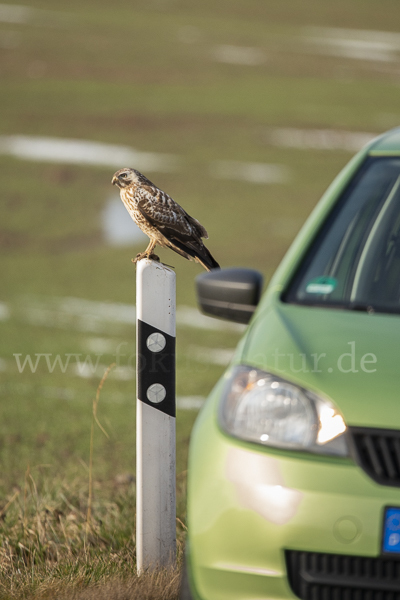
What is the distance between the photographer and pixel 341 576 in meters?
1.89

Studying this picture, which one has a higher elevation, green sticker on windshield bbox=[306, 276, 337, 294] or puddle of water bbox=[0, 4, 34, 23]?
puddle of water bbox=[0, 4, 34, 23]

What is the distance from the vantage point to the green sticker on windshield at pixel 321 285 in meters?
2.46

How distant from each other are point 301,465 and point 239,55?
16333mm

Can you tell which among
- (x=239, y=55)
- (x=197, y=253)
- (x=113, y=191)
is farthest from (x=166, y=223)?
(x=239, y=55)

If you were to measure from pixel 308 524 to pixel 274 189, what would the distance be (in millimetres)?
11123

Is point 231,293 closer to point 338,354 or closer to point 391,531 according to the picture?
point 338,354

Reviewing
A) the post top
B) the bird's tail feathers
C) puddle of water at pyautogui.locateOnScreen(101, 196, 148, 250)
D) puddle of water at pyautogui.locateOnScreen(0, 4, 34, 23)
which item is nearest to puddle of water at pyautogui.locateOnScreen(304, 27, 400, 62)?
puddle of water at pyautogui.locateOnScreen(0, 4, 34, 23)

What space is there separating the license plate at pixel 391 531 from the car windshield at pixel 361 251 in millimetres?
713

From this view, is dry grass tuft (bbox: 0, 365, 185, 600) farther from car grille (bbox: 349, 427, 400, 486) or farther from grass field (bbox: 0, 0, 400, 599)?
car grille (bbox: 349, 427, 400, 486)

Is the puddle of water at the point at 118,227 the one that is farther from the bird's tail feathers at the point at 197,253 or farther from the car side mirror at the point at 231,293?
the car side mirror at the point at 231,293

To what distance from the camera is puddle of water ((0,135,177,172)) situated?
13461 millimetres

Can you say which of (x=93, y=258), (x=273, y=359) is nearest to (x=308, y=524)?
(x=273, y=359)

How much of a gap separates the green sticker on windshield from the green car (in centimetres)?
10

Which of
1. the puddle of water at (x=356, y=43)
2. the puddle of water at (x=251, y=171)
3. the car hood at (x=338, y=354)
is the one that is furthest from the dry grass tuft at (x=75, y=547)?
the puddle of water at (x=356, y=43)
